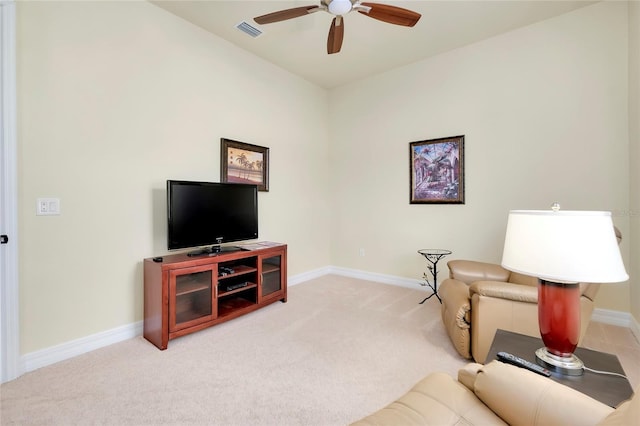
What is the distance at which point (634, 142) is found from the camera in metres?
2.51

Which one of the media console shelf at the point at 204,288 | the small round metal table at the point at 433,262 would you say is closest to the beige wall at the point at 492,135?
the small round metal table at the point at 433,262

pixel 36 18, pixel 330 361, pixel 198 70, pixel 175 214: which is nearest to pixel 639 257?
pixel 330 361

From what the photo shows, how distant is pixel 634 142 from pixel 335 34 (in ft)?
9.02

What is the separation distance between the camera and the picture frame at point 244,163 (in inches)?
129

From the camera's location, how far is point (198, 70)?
3.03m

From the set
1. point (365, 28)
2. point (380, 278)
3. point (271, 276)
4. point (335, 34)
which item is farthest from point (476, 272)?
point (365, 28)

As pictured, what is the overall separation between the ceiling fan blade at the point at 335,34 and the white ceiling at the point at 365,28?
407mm

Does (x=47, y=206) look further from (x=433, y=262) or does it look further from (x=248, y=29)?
(x=433, y=262)

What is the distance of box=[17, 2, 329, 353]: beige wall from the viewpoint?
6.79 ft

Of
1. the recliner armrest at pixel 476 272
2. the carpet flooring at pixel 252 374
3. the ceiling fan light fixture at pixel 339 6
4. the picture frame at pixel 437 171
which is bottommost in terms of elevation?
the carpet flooring at pixel 252 374

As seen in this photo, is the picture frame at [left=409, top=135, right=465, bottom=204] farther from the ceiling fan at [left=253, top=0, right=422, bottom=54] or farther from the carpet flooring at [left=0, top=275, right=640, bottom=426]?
the ceiling fan at [left=253, top=0, right=422, bottom=54]

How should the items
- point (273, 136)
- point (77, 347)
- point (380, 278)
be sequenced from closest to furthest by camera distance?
point (77, 347) → point (273, 136) → point (380, 278)

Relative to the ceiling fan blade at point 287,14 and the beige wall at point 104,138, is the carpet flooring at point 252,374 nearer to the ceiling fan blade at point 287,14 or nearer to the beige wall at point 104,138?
the beige wall at point 104,138

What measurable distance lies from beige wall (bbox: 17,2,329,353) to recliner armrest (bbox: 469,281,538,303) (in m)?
2.73
